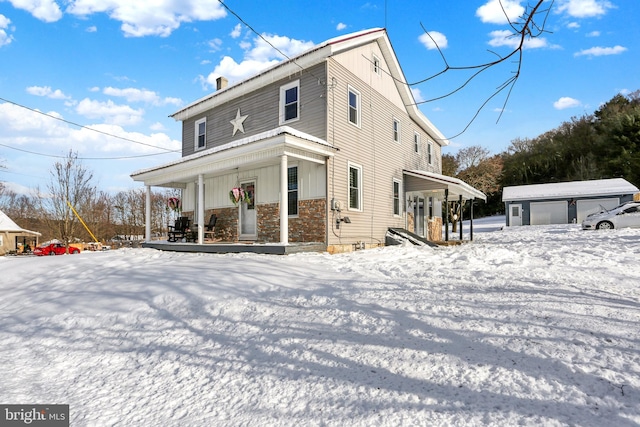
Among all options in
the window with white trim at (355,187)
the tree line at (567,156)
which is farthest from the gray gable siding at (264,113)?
the tree line at (567,156)

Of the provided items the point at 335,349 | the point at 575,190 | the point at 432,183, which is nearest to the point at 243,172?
the point at 432,183

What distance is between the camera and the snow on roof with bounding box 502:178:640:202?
24997 millimetres

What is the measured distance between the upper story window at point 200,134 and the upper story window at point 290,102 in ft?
15.2

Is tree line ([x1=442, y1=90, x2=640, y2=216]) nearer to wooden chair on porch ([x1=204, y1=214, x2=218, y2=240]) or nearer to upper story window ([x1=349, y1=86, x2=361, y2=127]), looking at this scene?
upper story window ([x1=349, y1=86, x2=361, y2=127])

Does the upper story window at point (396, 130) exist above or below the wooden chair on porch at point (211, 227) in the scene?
above

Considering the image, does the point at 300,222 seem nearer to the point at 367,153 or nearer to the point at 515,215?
the point at 367,153

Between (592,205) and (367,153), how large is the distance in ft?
76.0

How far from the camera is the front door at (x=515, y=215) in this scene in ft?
95.0

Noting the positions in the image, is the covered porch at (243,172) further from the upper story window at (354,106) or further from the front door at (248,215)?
the upper story window at (354,106)

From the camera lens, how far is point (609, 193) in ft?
81.4

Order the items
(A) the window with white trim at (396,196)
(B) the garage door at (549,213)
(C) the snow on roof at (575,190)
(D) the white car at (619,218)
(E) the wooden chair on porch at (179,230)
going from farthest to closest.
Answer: (B) the garage door at (549,213), (C) the snow on roof at (575,190), (D) the white car at (619,218), (A) the window with white trim at (396,196), (E) the wooden chair on porch at (179,230)

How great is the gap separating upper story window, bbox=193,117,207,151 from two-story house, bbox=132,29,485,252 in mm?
46

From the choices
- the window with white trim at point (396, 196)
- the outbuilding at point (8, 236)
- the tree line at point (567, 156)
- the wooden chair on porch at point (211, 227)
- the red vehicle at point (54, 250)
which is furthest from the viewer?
the tree line at point (567, 156)

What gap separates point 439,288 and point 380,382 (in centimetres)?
249
